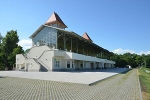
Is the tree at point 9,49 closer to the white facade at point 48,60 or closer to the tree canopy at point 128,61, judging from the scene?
the white facade at point 48,60

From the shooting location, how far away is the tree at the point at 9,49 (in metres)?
45.3

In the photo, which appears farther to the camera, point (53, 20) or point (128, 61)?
point (128, 61)

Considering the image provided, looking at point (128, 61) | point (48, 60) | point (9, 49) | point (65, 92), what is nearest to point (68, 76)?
point (65, 92)

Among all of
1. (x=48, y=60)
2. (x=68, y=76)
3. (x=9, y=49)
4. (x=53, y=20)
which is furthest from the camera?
(x=9, y=49)

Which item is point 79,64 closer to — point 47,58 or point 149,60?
point 47,58

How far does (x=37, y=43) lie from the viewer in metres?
32.1

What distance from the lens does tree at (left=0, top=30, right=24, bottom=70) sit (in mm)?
45344

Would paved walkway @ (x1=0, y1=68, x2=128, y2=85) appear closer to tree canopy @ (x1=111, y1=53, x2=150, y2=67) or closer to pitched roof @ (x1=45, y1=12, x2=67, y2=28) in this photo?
pitched roof @ (x1=45, y1=12, x2=67, y2=28)

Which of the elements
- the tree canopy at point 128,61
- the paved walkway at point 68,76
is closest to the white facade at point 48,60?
the paved walkway at point 68,76

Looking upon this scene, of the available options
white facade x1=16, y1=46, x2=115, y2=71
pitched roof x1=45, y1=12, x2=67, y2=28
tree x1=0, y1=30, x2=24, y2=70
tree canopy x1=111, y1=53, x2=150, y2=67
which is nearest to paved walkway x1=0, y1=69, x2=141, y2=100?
white facade x1=16, y1=46, x2=115, y2=71

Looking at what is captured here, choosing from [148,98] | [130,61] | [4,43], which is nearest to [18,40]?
[4,43]

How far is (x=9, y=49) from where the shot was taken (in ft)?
159

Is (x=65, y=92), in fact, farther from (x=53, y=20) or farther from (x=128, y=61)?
(x=128, y=61)

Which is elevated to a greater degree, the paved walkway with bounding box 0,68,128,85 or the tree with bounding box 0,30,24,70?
the tree with bounding box 0,30,24,70
